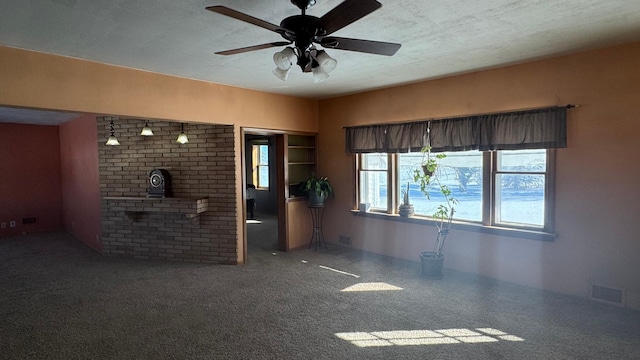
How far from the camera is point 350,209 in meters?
5.87

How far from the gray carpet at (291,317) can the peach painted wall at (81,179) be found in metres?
1.50

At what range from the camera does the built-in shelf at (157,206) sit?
5039 millimetres

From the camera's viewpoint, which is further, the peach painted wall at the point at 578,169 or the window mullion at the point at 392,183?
the window mullion at the point at 392,183

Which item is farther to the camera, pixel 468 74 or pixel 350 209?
pixel 350 209

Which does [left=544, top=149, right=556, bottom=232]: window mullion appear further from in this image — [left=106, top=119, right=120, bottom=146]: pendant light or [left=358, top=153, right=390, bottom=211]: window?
[left=106, top=119, right=120, bottom=146]: pendant light

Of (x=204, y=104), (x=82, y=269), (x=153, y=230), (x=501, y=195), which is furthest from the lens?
(x=153, y=230)

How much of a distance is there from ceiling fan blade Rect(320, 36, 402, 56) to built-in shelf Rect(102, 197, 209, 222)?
3.43 m

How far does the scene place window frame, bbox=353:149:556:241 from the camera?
3.89m

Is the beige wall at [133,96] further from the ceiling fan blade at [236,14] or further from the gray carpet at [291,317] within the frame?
the ceiling fan blade at [236,14]

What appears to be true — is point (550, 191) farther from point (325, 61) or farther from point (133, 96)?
point (133, 96)

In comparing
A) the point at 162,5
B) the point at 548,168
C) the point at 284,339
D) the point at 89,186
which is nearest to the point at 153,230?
the point at 89,186

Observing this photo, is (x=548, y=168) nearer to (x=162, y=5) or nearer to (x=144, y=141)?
(x=162, y=5)

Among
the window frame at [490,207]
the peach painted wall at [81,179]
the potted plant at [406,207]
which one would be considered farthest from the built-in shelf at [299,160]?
the peach painted wall at [81,179]

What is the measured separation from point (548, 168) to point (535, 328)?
1.76 m
